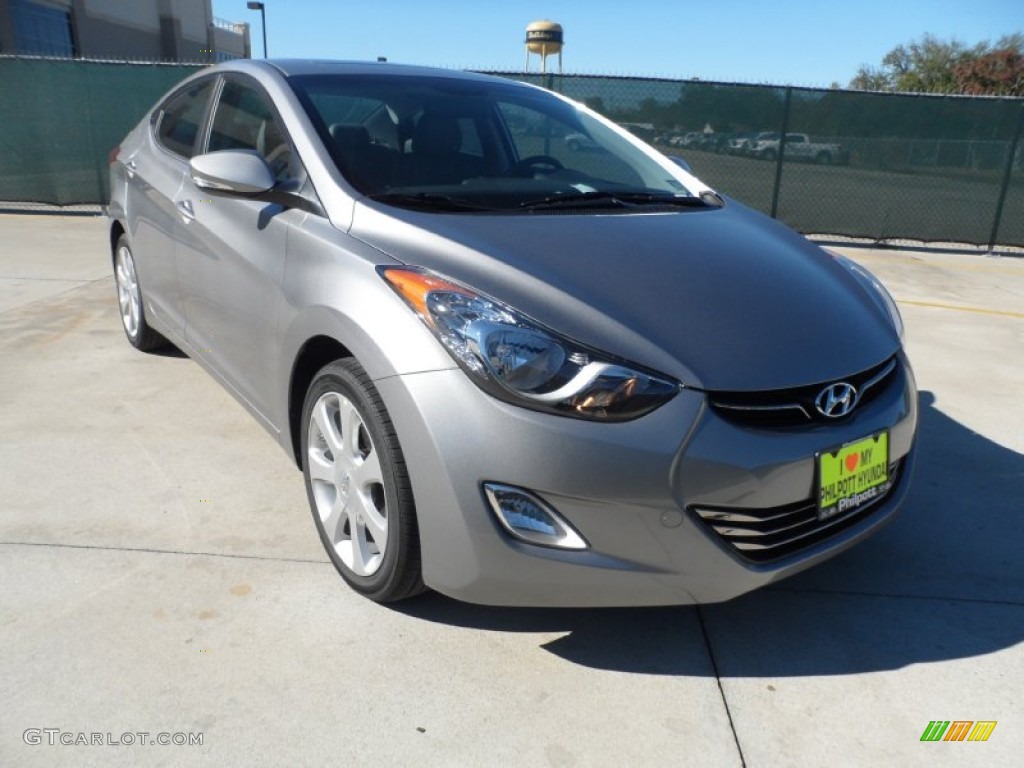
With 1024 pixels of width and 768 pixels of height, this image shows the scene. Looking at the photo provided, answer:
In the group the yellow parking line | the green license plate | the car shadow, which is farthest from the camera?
the yellow parking line

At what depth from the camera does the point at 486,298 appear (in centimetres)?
212

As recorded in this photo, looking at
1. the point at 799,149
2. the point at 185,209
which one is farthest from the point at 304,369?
the point at 799,149

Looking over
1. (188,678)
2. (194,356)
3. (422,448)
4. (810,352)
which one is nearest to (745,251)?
(810,352)

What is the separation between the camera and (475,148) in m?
3.22

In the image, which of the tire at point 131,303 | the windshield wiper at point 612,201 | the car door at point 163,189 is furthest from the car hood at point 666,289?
the tire at point 131,303

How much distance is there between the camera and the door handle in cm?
338

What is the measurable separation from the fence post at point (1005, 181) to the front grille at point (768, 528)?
9.35 meters

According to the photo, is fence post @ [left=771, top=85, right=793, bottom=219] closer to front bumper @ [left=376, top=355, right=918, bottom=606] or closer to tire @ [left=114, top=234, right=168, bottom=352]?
tire @ [left=114, top=234, right=168, bottom=352]

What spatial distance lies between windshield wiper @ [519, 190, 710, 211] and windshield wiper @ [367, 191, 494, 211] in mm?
202

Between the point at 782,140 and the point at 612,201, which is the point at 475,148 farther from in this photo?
the point at 782,140

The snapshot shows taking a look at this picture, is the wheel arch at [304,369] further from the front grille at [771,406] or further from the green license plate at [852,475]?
the green license plate at [852,475]

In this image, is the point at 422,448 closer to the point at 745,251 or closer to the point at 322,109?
the point at 745,251

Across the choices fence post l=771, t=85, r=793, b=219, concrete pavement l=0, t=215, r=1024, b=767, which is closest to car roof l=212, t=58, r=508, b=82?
concrete pavement l=0, t=215, r=1024, b=767

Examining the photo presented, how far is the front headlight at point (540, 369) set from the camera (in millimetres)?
1972
